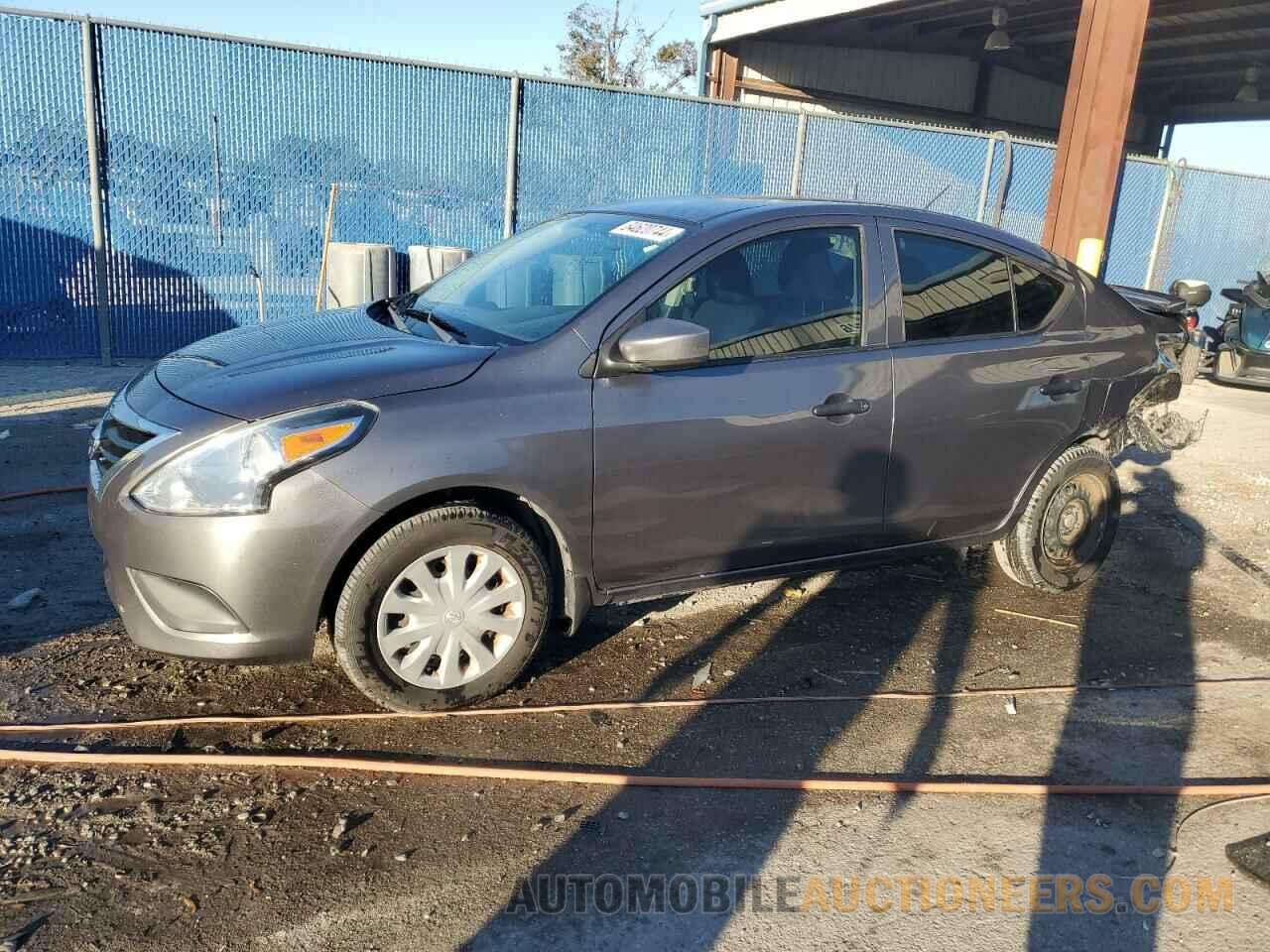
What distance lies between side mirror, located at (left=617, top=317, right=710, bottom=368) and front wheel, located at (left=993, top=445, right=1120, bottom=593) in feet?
6.99

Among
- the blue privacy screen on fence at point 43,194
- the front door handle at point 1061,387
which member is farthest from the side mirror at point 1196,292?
the blue privacy screen on fence at point 43,194

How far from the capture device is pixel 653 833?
3002 mm

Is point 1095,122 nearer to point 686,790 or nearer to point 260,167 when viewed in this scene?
point 260,167

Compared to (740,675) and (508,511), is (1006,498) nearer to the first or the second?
(740,675)

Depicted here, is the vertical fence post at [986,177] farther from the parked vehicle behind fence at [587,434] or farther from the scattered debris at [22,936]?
the scattered debris at [22,936]

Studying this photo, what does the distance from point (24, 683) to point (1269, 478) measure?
7.95 meters

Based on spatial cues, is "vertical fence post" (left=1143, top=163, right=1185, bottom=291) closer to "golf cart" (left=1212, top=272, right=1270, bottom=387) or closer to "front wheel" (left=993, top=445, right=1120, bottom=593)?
"golf cart" (left=1212, top=272, right=1270, bottom=387)

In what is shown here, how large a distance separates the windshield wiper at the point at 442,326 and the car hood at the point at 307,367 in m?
0.08

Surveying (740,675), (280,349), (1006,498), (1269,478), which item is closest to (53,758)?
(280,349)

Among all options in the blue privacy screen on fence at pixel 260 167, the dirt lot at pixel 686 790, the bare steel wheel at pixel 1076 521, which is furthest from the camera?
the blue privacy screen on fence at pixel 260 167

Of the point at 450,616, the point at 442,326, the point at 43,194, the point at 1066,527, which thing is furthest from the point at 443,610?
the point at 43,194

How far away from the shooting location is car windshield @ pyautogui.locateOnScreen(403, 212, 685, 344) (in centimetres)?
378

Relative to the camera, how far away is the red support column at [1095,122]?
400 inches

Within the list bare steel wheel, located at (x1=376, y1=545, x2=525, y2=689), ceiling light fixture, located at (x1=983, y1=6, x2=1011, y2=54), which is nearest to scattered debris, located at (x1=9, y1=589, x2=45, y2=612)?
bare steel wheel, located at (x1=376, y1=545, x2=525, y2=689)
